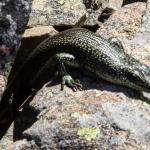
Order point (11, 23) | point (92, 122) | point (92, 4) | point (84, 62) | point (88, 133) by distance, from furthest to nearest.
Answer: point (92, 4) < point (84, 62) < point (11, 23) < point (92, 122) < point (88, 133)

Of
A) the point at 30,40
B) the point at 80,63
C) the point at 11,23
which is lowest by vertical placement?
the point at 30,40

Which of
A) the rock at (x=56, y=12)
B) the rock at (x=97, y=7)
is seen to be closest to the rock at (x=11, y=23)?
the rock at (x=56, y=12)

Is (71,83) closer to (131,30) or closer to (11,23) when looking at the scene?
(11,23)

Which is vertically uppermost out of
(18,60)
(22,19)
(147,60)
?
(22,19)

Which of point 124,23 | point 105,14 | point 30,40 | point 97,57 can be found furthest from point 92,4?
point 97,57

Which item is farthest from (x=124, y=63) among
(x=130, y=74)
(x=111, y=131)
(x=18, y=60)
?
(x=18, y=60)

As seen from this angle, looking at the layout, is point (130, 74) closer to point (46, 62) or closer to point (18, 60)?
point (46, 62)

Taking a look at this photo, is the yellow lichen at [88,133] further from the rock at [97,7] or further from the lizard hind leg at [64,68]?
the rock at [97,7]
